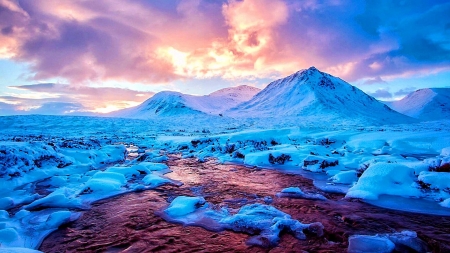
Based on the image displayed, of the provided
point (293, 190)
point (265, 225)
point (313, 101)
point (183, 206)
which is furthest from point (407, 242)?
point (313, 101)

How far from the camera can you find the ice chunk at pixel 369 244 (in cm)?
466

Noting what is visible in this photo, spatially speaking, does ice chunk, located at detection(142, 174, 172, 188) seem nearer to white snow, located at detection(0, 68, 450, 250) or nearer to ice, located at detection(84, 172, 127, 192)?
white snow, located at detection(0, 68, 450, 250)

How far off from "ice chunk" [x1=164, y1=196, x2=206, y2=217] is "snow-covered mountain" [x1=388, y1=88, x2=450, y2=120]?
4483 inches

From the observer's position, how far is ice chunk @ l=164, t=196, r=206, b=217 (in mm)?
6545

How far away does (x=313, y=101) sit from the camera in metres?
72.8

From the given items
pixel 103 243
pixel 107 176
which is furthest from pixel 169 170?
pixel 103 243

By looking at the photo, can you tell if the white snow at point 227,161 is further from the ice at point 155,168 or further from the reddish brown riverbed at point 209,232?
the reddish brown riverbed at point 209,232

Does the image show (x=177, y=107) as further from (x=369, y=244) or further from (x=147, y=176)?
(x=369, y=244)

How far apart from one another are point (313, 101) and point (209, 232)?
7242 cm

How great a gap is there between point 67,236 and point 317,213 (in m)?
5.59

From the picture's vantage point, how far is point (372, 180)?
331 inches

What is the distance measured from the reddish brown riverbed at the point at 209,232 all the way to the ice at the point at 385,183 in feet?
2.33

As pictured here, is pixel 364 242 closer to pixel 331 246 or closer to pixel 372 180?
pixel 331 246

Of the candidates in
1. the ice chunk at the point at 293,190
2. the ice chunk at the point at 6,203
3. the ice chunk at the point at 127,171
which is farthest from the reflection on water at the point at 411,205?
the ice chunk at the point at 6,203
